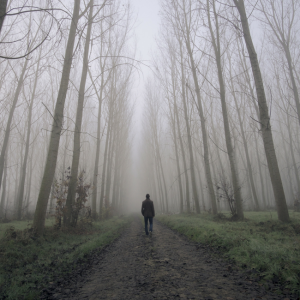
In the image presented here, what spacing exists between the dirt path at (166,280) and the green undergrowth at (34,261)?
511 mm

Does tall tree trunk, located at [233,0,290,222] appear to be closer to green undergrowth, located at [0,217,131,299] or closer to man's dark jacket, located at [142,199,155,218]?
man's dark jacket, located at [142,199,155,218]

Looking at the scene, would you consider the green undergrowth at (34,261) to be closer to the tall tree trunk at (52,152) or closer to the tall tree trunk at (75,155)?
the tall tree trunk at (52,152)

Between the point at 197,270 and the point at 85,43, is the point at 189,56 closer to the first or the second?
the point at 85,43

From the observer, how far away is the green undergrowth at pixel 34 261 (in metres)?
2.76

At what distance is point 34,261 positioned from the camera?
13.1 feet

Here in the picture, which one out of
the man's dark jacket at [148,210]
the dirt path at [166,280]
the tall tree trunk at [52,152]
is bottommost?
the dirt path at [166,280]

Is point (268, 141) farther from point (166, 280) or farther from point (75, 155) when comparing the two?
Result: point (75, 155)

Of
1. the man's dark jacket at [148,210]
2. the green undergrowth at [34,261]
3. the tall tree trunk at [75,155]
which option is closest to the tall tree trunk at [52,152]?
the green undergrowth at [34,261]

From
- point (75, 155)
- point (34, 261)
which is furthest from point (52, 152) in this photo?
point (34, 261)

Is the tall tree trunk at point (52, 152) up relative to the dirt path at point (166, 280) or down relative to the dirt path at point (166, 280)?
up

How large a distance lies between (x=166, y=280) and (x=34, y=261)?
3.00 meters

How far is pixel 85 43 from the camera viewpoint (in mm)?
9312

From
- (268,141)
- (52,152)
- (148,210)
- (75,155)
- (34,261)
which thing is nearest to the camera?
(34,261)

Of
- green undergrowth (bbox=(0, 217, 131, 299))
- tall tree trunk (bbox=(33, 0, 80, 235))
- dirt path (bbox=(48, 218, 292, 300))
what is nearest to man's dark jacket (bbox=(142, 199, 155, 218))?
green undergrowth (bbox=(0, 217, 131, 299))
